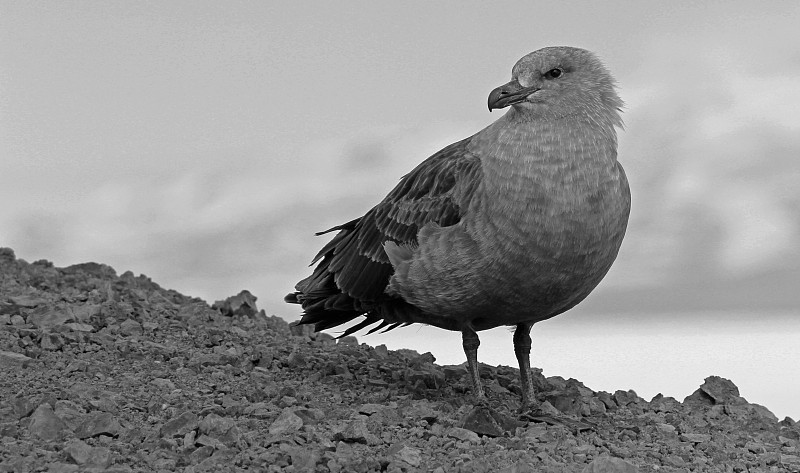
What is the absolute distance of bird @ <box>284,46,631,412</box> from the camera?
701 cm

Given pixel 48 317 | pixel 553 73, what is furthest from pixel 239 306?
pixel 553 73

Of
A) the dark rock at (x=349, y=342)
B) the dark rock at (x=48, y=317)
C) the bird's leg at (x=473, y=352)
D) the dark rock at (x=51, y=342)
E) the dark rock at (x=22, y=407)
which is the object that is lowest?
the dark rock at (x=22, y=407)

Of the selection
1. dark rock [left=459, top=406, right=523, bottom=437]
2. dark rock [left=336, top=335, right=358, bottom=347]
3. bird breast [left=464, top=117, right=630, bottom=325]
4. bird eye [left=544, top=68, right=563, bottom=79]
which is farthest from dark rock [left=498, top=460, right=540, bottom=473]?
dark rock [left=336, top=335, right=358, bottom=347]

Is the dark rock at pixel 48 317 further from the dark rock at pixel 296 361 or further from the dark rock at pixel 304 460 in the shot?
the dark rock at pixel 304 460

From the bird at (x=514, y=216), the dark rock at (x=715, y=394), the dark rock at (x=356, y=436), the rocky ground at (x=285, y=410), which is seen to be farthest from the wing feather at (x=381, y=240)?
the dark rock at (x=715, y=394)

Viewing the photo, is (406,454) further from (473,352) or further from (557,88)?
(557,88)

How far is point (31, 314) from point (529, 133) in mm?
4732

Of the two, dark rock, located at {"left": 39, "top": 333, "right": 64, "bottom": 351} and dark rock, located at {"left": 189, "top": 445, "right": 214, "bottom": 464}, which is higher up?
dark rock, located at {"left": 39, "top": 333, "right": 64, "bottom": 351}

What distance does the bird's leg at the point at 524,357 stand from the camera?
7977mm

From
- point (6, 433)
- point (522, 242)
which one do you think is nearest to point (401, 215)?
point (522, 242)

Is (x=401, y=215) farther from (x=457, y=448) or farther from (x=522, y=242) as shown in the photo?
(x=457, y=448)

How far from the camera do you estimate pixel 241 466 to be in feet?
20.7

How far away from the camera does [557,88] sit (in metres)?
7.36

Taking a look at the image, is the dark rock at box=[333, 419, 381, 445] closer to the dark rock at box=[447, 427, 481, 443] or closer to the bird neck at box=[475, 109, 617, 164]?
the dark rock at box=[447, 427, 481, 443]
